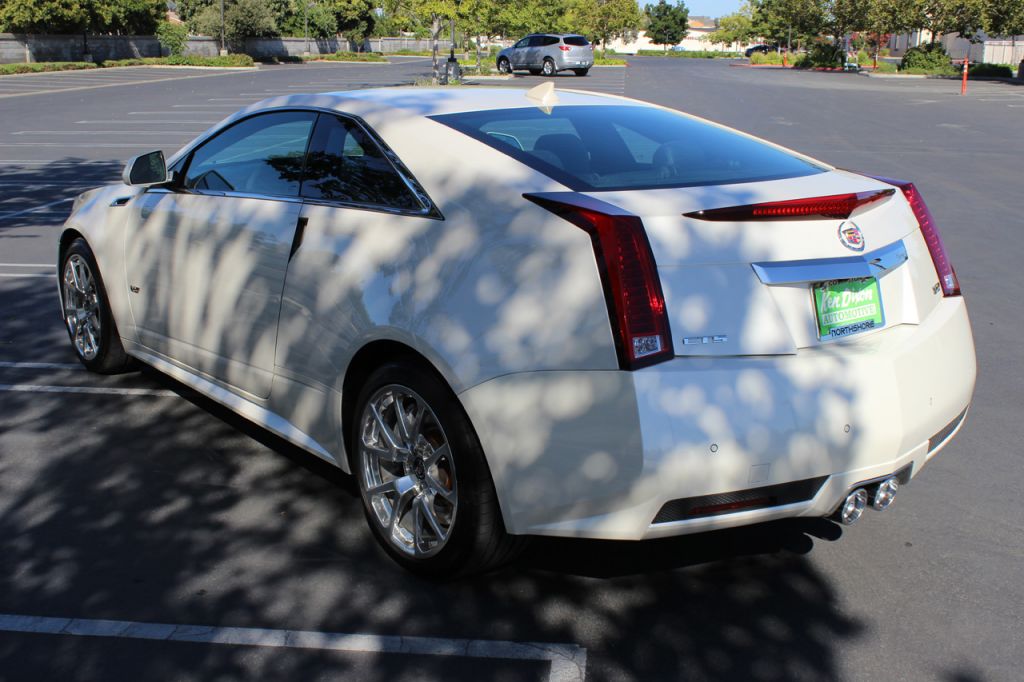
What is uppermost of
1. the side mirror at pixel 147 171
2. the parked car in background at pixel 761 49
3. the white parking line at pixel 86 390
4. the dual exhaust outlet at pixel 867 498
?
the parked car in background at pixel 761 49

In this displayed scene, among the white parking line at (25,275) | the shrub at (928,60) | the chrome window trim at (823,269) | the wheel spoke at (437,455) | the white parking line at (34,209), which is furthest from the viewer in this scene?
the shrub at (928,60)

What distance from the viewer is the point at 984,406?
218 inches

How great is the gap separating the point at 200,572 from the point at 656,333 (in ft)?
6.35

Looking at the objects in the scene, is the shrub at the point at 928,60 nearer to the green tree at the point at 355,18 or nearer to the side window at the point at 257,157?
the green tree at the point at 355,18

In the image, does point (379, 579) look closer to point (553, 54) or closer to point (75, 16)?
point (553, 54)

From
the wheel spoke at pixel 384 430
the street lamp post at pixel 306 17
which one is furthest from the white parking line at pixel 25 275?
the street lamp post at pixel 306 17

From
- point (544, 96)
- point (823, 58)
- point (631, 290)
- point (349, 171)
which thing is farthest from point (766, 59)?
point (631, 290)

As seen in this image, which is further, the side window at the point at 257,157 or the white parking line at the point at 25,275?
the white parking line at the point at 25,275

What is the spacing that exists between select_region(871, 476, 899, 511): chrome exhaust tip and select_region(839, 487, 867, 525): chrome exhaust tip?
0.04m

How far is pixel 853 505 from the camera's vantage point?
3.38 m

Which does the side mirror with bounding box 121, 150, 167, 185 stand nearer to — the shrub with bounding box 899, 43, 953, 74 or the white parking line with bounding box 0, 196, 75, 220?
the white parking line with bounding box 0, 196, 75, 220

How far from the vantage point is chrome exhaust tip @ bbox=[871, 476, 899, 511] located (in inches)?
133

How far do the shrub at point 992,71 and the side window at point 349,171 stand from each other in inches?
2176

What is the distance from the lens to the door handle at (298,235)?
161 inches
